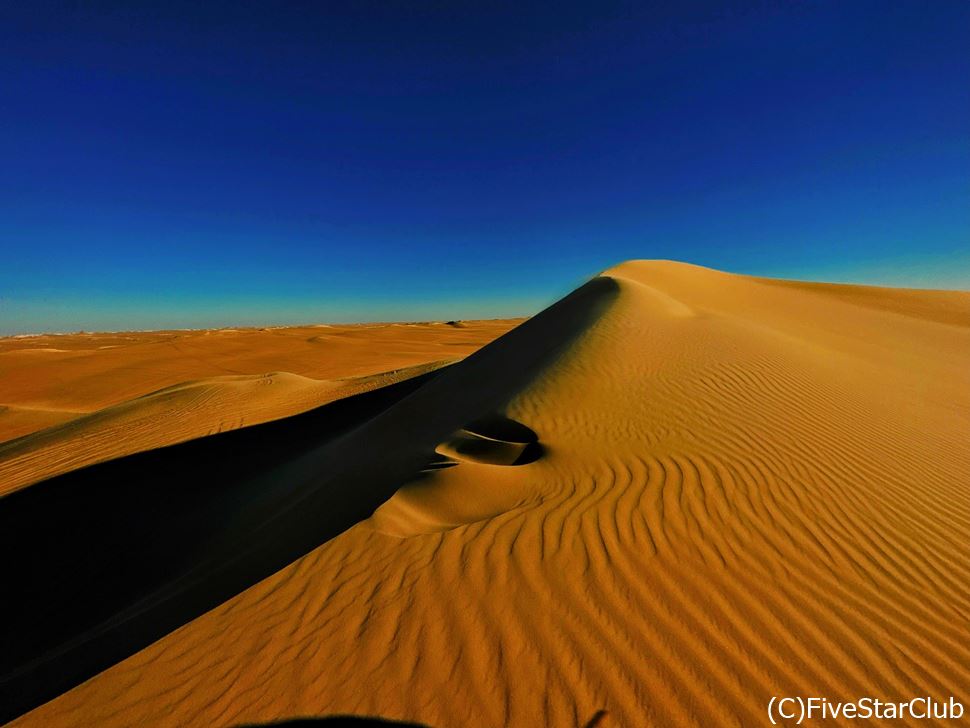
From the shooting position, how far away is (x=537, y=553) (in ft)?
10.8

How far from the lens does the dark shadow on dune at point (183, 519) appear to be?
3.69 meters

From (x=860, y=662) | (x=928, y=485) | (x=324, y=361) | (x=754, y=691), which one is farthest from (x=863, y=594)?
(x=324, y=361)

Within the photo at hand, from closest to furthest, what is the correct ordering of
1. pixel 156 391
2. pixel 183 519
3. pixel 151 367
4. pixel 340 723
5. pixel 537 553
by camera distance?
pixel 340 723, pixel 537 553, pixel 183 519, pixel 156 391, pixel 151 367

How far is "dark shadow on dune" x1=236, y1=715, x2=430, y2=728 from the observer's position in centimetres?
214

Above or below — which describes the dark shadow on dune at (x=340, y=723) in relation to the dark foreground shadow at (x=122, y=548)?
above

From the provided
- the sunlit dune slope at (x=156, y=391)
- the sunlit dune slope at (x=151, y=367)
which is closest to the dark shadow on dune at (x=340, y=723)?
the sunlit dune slope at (x=156, y=391)

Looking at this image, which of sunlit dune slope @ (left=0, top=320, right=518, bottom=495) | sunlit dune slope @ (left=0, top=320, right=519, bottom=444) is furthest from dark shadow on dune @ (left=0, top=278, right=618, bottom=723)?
sunlit dune slope @ (left=0, top=320, right=519, bottom=444)

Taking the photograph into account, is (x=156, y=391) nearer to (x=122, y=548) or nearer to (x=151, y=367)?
(x=151, y=367)

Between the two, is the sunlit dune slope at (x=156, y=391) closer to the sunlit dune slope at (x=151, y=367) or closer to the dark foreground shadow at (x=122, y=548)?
the sunlit dune slope at (x=151, y=367)

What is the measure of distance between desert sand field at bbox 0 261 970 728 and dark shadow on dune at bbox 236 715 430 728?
0.14 feet

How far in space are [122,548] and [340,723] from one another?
631 centimetres

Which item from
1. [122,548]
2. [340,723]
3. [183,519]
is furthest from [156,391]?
[340,723]

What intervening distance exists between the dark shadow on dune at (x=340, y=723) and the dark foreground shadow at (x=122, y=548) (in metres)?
1.68

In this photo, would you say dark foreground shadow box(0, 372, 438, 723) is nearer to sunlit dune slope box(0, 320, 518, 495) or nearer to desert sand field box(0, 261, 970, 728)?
desert sand field box(0, 261, 970, 728)
